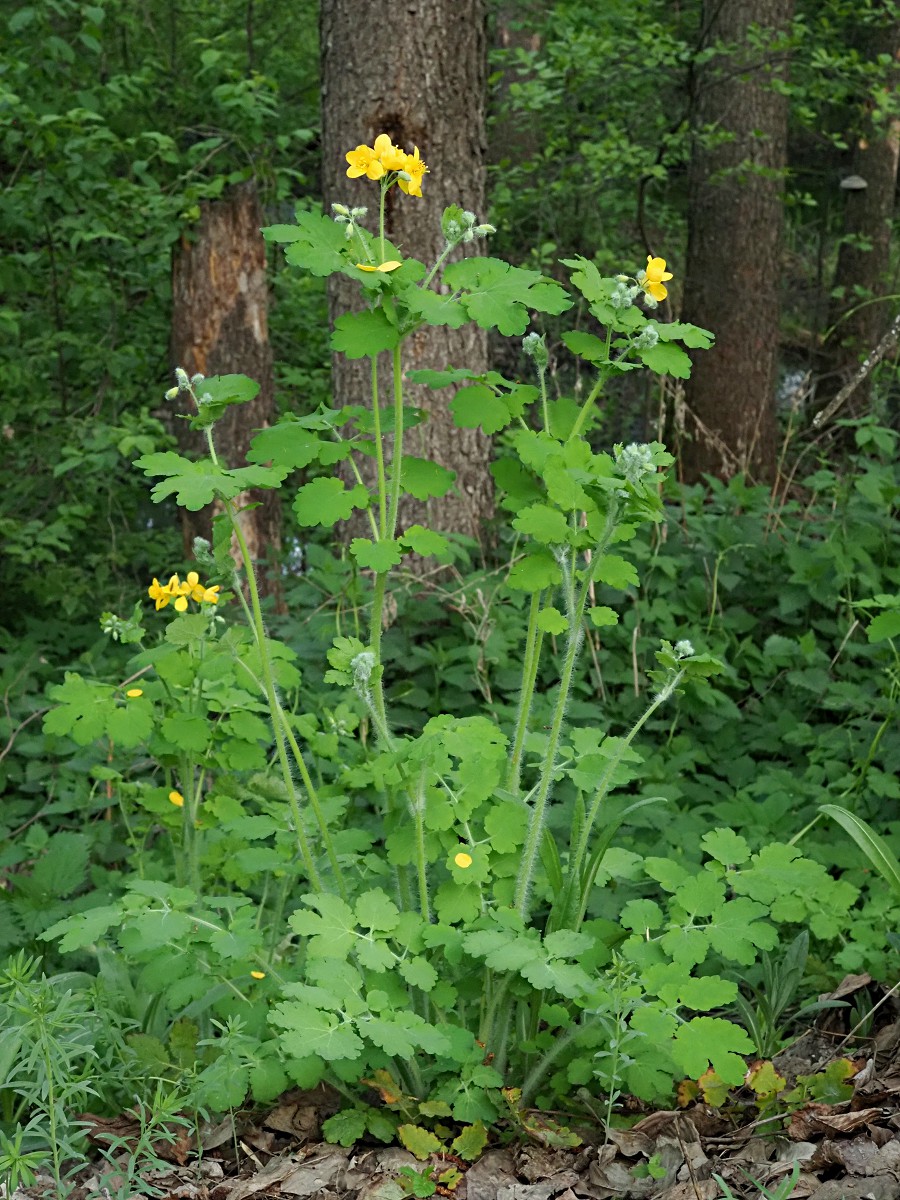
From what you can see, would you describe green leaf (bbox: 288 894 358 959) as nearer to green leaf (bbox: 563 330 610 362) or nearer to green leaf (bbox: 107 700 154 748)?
green leaf (bbox: 107 700 154 748)

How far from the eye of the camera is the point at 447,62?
4.55 metres

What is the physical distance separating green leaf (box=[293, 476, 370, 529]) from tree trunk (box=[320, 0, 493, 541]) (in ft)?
7.53

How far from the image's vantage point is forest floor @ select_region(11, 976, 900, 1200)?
2.09 meters

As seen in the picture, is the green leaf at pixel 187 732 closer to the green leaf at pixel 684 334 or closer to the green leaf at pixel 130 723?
the green leaf at pixel 130 723

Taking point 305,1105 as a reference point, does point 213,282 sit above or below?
above

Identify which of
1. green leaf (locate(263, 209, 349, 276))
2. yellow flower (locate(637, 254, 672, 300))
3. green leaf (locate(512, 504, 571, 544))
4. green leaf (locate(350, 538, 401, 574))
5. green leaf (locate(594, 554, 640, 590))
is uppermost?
green leaf (locate(263, 209, 349, 276))

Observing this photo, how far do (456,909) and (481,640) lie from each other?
188cm

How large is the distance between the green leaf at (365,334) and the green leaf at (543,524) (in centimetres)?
38

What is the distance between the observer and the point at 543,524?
2.15m

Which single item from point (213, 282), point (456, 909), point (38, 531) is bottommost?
point (38, 531)

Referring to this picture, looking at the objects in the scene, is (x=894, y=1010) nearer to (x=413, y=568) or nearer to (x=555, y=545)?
(x=555, y=545)

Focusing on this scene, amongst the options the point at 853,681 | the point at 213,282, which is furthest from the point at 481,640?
the point at 213,282

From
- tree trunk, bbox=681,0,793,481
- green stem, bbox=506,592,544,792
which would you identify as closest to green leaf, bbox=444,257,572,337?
green stem, bbox=506,592,544,792

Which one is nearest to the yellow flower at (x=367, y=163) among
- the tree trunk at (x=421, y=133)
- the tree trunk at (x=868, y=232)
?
the tree trunk at (x=421, y=133)
